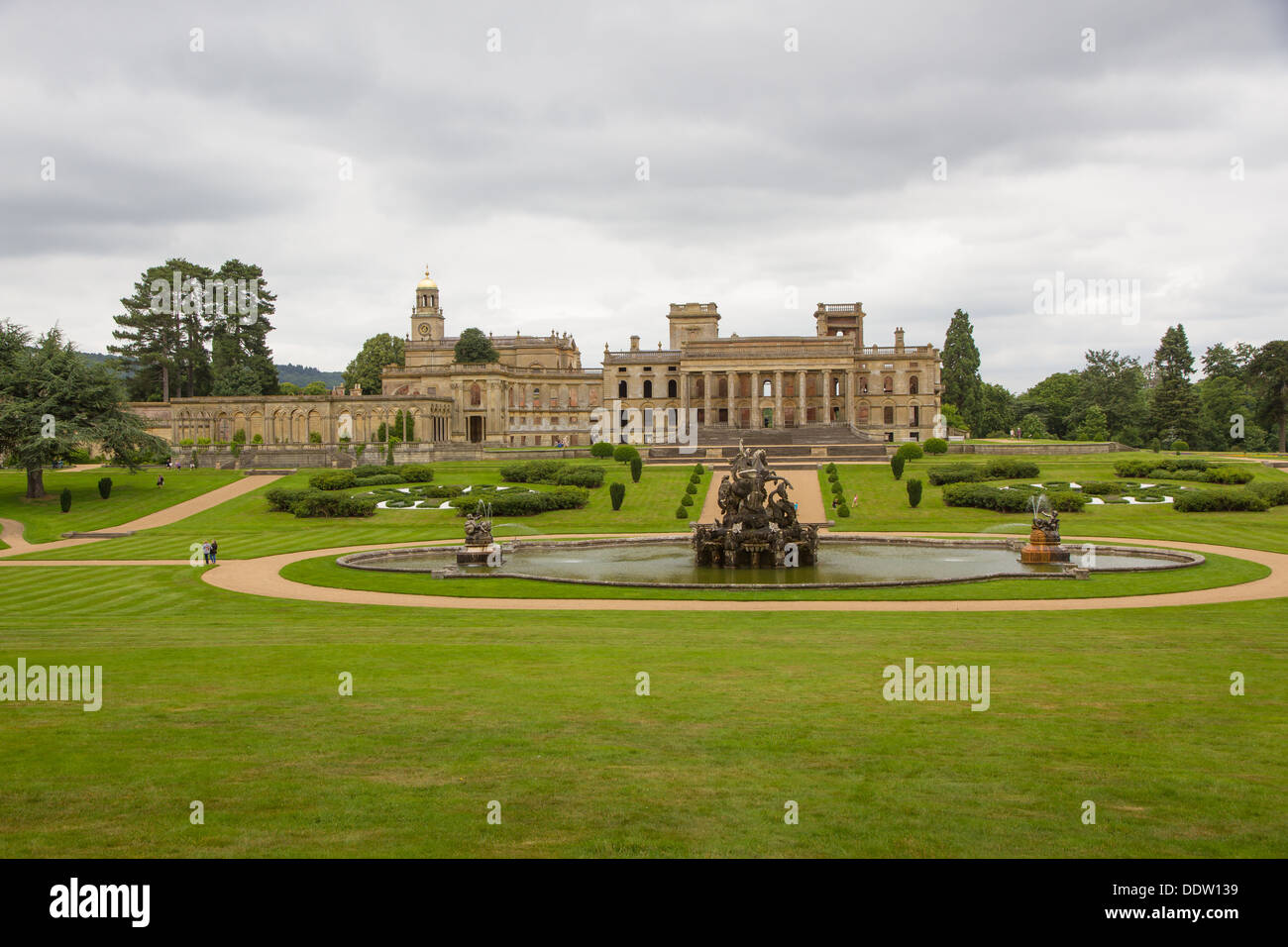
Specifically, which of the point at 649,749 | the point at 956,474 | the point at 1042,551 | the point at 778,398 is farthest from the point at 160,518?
the point at 778,398

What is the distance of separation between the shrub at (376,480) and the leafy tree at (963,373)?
73.3m

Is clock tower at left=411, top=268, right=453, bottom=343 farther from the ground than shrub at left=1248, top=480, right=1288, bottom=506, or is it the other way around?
clock tower at left=411, top=268, right=453, bottom=343

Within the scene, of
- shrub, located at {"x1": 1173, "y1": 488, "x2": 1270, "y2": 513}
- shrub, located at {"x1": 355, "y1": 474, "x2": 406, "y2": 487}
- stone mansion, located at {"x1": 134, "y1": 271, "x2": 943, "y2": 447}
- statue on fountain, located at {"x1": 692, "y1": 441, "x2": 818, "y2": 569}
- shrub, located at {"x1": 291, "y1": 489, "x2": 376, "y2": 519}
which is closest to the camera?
statue on fountain, located at {"x1": 692, "y1": 441, "x2": 818, "y2": 569}

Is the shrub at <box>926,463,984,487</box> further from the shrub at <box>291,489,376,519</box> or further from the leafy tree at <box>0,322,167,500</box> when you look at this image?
the leafy tree at <box>0,322,167,500</box>

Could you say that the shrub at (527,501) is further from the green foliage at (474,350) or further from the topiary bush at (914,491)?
the green foliage at (474,350)

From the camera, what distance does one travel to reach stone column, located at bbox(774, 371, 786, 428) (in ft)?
336

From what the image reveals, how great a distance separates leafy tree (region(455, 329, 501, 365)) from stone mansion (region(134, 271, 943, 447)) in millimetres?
1683

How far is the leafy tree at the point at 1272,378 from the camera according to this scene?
86.4 meters

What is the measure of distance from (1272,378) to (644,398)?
60850 mm

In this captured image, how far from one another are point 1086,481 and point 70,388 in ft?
212

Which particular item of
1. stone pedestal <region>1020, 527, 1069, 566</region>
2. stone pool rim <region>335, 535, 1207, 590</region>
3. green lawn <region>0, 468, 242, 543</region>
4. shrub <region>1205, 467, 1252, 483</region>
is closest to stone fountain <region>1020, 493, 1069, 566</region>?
stone pedestal <region>1020, 527, 1069, 566</region>

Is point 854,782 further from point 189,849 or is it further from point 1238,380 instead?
point 1238,380

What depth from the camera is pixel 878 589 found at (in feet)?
89.3

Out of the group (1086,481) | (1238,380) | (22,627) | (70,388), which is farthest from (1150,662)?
(1238,380)
